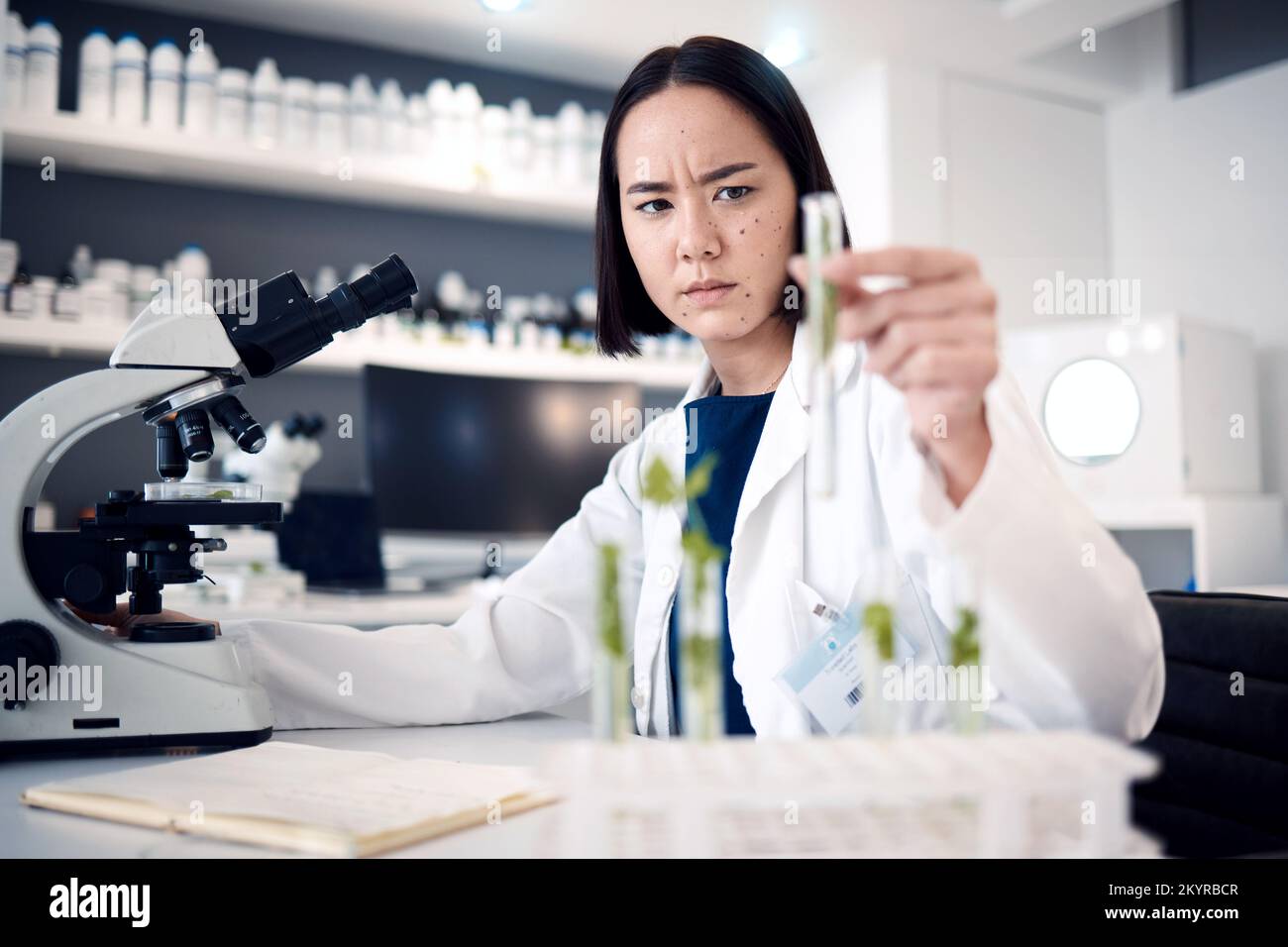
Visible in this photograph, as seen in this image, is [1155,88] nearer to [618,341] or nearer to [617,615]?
[618,341]

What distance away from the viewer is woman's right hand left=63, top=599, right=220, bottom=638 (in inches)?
40.9

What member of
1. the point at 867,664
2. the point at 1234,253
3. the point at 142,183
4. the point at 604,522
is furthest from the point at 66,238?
the point at 1234,253

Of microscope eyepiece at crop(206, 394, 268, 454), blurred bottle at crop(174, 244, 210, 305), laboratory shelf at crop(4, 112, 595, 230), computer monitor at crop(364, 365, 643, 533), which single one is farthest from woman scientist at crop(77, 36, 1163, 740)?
blurred bottle at crop(174, 244, 210, 305)

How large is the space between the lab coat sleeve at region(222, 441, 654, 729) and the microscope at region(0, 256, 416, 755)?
0.09 metres

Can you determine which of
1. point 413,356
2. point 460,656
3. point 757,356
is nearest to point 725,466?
point 757,356

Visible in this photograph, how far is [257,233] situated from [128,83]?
1.94ft

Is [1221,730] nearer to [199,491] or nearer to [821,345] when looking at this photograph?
[821,345]

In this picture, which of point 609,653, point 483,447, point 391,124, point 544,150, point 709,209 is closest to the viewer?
point 609,653

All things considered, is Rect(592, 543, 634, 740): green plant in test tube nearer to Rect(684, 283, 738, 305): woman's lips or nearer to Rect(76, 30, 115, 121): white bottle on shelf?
Rect(684, 283, 738, 305): woman's lips

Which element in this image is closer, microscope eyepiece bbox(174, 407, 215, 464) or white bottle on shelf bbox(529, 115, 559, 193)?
microscope eyepiece bbox(174, 407, 215, 464)

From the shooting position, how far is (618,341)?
4.98 ft

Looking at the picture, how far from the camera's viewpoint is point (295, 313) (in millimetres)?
1021

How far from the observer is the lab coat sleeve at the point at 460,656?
3.66 ft
